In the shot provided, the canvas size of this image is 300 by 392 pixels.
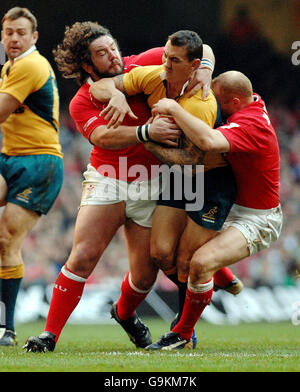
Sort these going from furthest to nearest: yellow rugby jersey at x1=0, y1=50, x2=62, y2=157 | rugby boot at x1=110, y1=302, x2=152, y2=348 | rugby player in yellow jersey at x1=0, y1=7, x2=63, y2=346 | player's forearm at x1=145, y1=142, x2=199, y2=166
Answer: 1. yellow rugby jersey at x1=0, y1=50, x2=62, y2=157
2. rugby player in yellow jersey at x1=0, y1=7, x2=63, y2=346
3. rugby boot at x1=110, y1=302, x2=152, y2=348
4. player's forearm at x1=145, y1=142, x2=199, y2=166

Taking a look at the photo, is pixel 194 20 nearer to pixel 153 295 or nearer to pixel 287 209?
pixel 287 209

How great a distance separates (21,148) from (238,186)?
1991 millimetres

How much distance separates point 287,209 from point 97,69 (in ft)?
29.9

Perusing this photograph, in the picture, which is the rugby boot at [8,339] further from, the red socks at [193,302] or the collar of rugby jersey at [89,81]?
the collar of rugby jersey at [89,81]

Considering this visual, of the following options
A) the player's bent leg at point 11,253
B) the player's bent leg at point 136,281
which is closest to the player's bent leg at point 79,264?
the player's bent leg at point 136,281

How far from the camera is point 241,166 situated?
5406mm

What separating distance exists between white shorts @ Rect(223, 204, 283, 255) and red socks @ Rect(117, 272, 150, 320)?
34.5 inches

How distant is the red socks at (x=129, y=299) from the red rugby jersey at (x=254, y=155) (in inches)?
42.2

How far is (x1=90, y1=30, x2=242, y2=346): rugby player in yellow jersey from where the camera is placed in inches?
201

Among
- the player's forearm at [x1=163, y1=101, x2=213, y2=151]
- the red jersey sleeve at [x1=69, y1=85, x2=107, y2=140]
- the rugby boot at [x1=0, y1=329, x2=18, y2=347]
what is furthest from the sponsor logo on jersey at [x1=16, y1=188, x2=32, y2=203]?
the player's forearm at [x1=163, y1=101, x2=213, y2=151]

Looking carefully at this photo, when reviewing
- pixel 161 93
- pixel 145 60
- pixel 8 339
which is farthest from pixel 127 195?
pixel 8 339

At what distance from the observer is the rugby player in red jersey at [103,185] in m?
5.32

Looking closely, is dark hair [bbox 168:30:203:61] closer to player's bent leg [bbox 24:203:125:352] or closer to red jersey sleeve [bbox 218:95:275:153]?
red jersey sleeve [bbox 218:95:275:153]

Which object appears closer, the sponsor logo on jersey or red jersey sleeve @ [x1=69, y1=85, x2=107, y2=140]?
red jersey sleeve @ [x1=69, y1=85, x2=107, y2=140]
